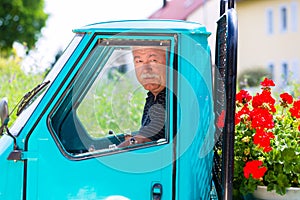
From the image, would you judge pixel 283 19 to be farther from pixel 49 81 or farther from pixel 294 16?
pixel 49 81

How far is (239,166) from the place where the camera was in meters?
3.10

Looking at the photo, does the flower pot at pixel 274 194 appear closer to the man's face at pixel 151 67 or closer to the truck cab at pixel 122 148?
the truck cab at pixel 122 148

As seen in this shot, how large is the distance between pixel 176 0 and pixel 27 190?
36.2 m

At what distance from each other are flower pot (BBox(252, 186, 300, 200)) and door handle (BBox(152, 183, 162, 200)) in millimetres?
540

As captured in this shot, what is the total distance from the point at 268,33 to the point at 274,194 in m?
24.6

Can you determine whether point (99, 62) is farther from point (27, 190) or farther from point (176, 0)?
point (176, 0)

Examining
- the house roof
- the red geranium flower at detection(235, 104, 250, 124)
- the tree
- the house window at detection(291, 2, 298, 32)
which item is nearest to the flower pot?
the red geranium flower at detection(235, 104, 250, 124)

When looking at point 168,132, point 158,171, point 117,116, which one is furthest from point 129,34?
point 117,116

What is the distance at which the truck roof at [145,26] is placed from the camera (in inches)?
114

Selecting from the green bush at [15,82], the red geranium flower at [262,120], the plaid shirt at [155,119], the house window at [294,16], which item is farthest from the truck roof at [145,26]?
the house window at [294,16]

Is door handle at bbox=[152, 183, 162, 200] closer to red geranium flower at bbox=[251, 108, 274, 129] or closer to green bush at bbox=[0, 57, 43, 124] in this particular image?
red geranium flower at bbox=[251, 108, 274, 129]

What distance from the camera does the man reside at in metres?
3.01

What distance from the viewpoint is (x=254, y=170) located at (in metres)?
2.91

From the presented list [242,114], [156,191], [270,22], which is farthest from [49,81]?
[270,22]
